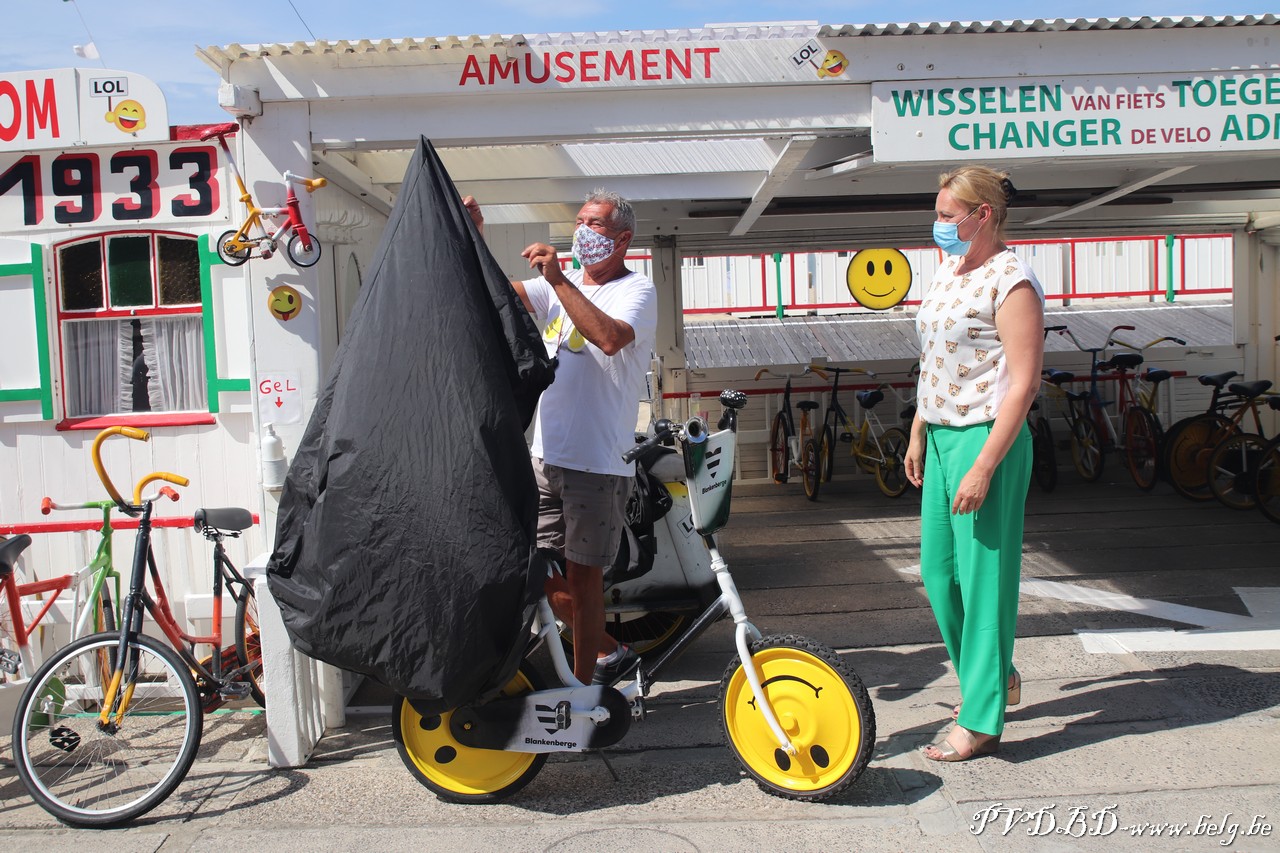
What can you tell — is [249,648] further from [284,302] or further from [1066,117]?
[1066,117]

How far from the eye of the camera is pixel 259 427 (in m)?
3.96

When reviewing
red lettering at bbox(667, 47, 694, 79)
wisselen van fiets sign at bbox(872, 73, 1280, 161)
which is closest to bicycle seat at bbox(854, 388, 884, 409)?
wisselen van fiets sign at bbox(872, 73, 1280, 161)

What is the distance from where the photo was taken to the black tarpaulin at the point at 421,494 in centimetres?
298

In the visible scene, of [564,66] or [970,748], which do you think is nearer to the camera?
[970,748]

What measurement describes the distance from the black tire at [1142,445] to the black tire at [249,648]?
24.0 ft

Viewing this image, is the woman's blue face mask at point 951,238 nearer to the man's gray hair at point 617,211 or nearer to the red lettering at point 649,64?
the man's gray hair at point 617,211

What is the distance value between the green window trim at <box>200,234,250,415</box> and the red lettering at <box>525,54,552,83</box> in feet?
5.52

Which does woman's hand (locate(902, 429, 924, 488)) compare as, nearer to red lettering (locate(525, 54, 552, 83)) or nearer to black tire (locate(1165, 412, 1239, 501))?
red lettering (locate(525, 54, 552, 83))

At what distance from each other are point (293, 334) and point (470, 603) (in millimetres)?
1573

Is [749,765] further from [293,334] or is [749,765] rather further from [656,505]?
[293,334]

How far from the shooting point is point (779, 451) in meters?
10.1

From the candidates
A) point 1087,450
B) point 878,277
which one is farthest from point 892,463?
point 878,277

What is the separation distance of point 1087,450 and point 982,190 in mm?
6656

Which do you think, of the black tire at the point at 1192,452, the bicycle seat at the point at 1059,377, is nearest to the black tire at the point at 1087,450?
the bicycle seat at the point at 1059,377
